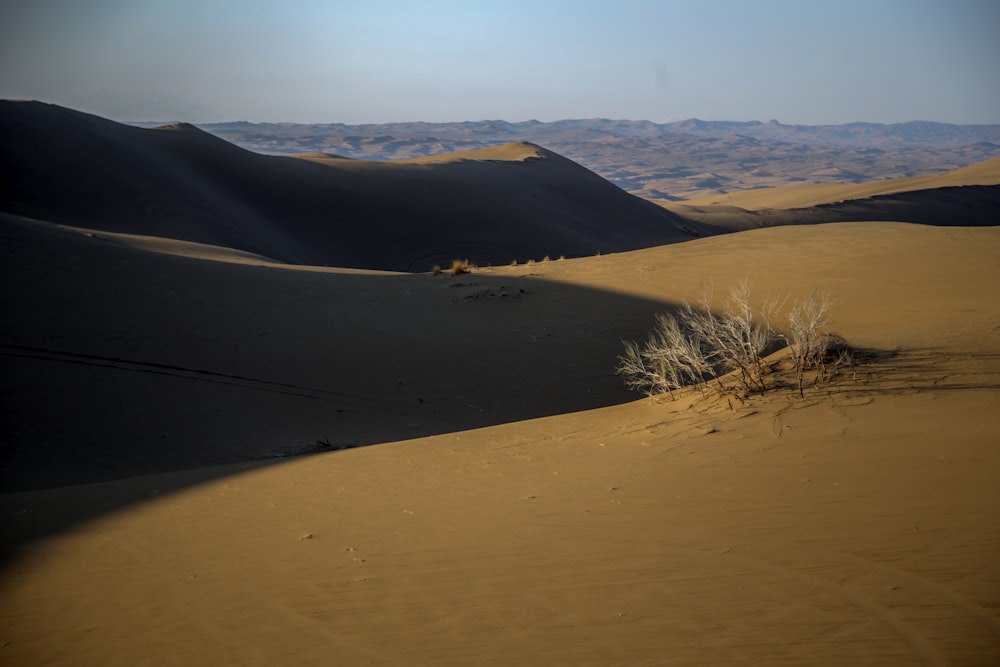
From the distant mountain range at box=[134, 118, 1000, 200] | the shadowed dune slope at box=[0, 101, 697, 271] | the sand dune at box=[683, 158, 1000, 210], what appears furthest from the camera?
the distant mountain range at box=[134, 118, 1000, 200]

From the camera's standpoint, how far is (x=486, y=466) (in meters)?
6.52

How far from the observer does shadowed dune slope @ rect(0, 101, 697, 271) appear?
25766 millimetres

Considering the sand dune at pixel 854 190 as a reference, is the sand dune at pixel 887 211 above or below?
below

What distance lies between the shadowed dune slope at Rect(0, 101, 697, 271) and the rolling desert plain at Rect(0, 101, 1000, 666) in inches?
386

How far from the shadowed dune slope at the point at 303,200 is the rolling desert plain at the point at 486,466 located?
9.80 m

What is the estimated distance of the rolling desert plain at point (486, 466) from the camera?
11.9ft

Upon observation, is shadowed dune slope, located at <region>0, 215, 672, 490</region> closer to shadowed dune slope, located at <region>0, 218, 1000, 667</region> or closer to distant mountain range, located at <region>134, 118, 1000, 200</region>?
shadowed dune slope, located at <region>0, 218, 1000, 667</region>

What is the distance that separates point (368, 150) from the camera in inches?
5861

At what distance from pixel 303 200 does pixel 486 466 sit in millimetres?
29963

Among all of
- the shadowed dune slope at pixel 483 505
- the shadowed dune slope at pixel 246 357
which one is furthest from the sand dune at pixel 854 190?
the shadowed dune slope at pixel 483 505

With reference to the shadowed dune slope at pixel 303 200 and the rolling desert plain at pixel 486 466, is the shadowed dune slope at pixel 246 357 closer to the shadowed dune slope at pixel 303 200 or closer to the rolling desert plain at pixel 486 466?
the rolling desert plain at pixel 486 466

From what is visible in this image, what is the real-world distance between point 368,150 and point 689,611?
15216cm

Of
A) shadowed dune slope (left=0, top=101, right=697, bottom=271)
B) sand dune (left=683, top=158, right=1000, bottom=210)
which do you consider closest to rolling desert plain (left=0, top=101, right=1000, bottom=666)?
shadowed dune slope (left=0, top=101, right=697, bottom=271)

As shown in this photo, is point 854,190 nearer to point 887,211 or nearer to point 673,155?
point 887,211
